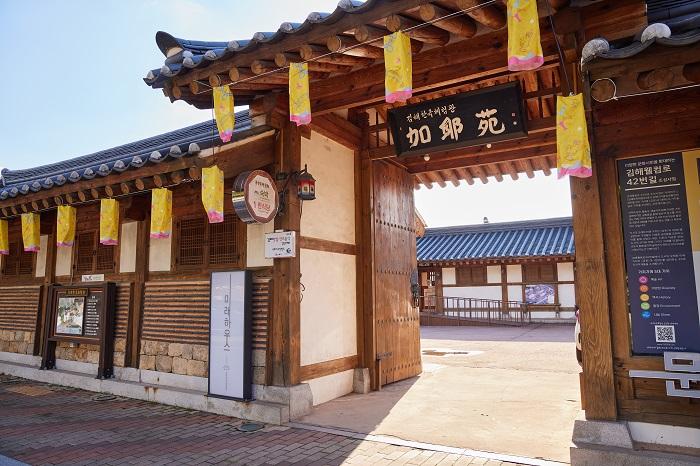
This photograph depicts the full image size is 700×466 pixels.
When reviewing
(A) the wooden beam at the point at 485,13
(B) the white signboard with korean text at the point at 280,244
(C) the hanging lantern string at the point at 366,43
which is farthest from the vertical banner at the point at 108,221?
(A) the wooden beam at the point at 485,13

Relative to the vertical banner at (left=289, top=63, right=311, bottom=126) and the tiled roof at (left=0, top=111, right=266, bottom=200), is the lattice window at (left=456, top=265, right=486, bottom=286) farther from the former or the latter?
the vertical banner at (left=289, top=63, right=311, bottom=126)

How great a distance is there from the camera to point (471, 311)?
24.1 m

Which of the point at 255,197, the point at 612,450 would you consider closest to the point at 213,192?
the point at 255,197

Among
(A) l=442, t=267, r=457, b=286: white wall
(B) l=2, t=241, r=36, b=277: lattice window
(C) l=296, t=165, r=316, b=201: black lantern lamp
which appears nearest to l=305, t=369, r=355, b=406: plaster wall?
(C) l=296, t=165, r=316, b=201: black lantern lamp

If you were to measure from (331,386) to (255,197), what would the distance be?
3224 millimetres

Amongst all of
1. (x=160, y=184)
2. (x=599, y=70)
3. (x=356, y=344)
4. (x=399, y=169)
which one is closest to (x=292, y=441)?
(x=356, y=344)

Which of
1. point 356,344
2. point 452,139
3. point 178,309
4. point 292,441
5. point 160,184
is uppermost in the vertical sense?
point 452,139

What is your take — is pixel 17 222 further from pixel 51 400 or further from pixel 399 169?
pixel 399 169

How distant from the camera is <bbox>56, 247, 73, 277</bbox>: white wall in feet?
32.1

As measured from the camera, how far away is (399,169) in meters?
9.40

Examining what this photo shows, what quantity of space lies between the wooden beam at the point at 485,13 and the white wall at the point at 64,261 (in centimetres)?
918

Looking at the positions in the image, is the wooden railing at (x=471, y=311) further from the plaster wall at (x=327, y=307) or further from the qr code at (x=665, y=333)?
the qr code at (x=665, y=333)

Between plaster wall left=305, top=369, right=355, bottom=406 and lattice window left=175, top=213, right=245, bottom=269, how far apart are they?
2187 millimetres

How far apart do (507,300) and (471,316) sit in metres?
2.00
